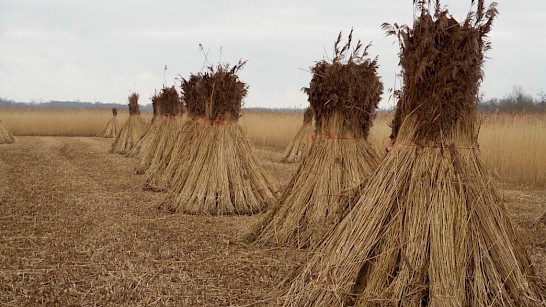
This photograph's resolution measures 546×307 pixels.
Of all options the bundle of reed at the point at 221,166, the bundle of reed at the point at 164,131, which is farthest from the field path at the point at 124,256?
the bundle of reed at the point at 164,131

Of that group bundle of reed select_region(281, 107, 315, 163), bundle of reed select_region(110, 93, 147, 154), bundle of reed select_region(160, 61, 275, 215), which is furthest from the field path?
bundle of reed select_region(110, 93, 147, 154)

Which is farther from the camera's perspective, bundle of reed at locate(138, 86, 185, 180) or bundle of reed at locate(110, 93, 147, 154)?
bundle of reed at locate(110, 93, 147, 154)

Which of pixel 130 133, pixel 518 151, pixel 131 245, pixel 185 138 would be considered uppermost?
pixel 185 138

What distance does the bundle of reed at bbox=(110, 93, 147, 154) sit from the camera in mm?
18406

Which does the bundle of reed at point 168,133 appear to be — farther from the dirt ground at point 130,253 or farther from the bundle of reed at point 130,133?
the bundle of reed at point 130,133

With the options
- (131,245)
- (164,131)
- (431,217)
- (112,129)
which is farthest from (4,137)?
(431,217)

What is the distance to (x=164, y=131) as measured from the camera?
41.5ft

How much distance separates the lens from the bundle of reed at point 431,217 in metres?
3.44

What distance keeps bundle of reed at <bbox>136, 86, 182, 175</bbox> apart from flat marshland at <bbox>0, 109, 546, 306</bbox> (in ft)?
1.50

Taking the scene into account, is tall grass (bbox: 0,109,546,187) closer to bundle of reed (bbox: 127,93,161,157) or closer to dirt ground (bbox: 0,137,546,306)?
dirt ground (bbox: 0,137,546,306)

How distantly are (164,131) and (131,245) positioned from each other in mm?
7160

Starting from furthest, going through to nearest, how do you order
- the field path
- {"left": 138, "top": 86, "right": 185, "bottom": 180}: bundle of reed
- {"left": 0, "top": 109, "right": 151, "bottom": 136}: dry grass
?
1. {"left": 0, "top": 109, "right": 151, "bottom": 136}: dry grass
2. {"left": 138, "top": 86, "right": 185, "bottom": 180}: bundle of reed
3. the field path

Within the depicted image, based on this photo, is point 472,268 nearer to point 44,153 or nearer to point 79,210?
point 79,210

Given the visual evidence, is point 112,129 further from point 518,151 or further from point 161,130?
point 518,151
